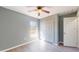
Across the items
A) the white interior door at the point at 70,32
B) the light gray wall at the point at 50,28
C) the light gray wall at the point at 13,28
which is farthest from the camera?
the light gray wall at the point at 50,28

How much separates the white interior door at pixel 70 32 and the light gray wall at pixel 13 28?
1.88 meters

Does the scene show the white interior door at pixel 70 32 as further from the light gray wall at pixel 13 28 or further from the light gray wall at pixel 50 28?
the light gray wall at pixel 13 28

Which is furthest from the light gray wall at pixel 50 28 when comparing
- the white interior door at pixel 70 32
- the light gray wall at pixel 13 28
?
the light gray wall at pixel 13 28

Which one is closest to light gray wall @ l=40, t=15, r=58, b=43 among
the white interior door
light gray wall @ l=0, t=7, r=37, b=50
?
the white interior door

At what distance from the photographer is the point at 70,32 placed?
4.01 meters

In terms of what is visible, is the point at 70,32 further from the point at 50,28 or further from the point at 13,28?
the point at 13,28

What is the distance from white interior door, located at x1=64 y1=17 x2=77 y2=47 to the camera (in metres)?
3.88

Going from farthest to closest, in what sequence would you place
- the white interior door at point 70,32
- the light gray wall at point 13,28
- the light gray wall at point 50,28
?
the light gray wall at point 50,28 < the white interior door at point 70,32 < the light gray wall at point 13,28

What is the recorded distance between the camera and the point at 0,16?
2871mm

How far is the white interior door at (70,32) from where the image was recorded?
12.7 feet

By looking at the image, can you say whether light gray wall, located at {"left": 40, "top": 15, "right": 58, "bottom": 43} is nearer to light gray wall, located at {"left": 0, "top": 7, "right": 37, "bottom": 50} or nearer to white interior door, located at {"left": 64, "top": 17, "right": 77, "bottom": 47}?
white interior door, located at {"left": 64, "top": 17, "right": 77, "bottom": 47}
